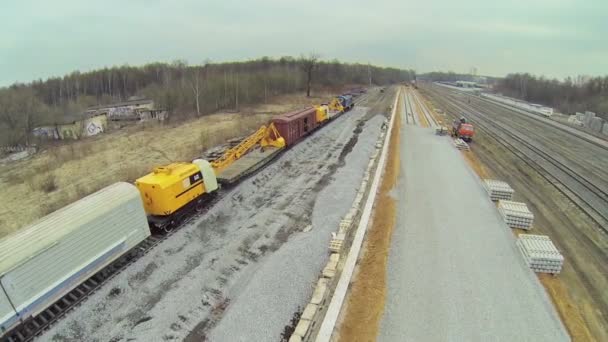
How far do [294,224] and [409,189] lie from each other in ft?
23.3

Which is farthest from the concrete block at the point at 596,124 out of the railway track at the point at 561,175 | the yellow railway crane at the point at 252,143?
the yellow railway crane at the point at 252,143

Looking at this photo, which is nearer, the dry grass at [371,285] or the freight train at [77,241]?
the dry grass at [371,285]

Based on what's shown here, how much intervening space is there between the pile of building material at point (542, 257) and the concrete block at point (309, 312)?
7.82 metres

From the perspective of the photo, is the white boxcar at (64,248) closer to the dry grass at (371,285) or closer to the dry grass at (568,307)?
the dry grass at (371,285)

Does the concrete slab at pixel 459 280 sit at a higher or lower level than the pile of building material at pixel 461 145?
lower

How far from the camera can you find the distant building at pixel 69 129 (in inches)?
2124

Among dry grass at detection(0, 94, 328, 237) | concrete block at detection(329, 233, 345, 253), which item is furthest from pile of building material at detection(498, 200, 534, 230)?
dry grass at detection(0, 94, 328, 237)

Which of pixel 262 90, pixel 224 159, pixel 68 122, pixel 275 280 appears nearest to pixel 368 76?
pixel 262 90

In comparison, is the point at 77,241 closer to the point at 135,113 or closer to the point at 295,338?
the point at 295,338

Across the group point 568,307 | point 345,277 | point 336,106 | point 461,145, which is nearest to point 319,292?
point 345,277

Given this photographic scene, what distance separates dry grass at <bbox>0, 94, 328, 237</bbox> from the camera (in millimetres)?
22203

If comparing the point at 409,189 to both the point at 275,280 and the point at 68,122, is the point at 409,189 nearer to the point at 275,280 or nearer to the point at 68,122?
the point at 275,280

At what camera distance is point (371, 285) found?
10289 millimetres

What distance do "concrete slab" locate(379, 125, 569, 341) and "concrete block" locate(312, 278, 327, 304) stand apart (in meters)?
1.94
